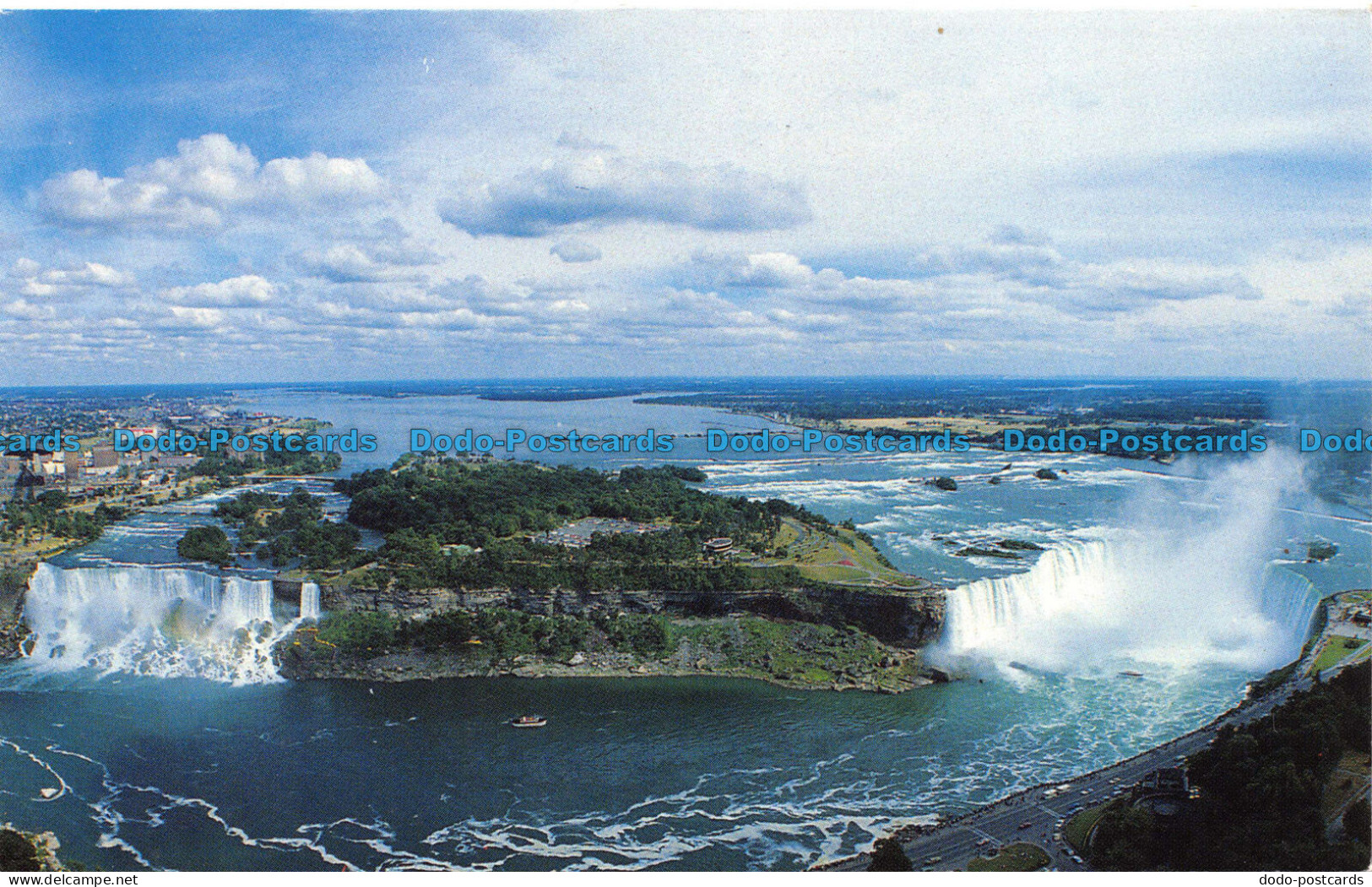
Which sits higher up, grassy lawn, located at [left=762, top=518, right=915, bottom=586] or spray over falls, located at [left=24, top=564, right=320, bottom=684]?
grassy lawn, located at [left=762, top=518, right=915, bottom=586]

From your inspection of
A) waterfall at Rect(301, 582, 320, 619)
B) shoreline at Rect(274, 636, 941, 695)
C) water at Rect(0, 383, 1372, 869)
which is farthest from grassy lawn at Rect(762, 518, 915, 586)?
waterfall at Rect(301, 582, 320, 619)

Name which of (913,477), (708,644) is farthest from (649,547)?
(913,477)

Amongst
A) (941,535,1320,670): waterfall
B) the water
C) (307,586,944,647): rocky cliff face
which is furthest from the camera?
(307,586,944,647): rocky cliff face

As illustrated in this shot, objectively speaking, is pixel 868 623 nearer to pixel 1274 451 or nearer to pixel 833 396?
pixel 1274 451

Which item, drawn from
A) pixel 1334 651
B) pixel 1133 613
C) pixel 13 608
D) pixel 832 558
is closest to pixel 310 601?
pixel 13 608

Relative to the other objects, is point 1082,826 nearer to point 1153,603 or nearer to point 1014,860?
point 1014,860

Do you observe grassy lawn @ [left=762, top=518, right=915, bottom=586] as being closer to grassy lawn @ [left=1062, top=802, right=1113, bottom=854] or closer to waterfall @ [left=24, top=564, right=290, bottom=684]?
grassy lawn @ [left=1062, top=802, right=1113, bottom=854]
